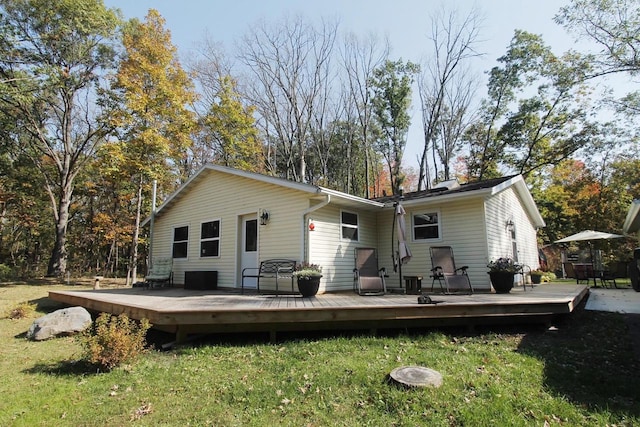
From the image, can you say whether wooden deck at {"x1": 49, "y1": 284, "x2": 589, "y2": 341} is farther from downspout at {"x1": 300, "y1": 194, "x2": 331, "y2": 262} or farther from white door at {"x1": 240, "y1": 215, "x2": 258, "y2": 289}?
white door at {"x1": 240, "y1": 215, "x2": 258, "y2": 289}

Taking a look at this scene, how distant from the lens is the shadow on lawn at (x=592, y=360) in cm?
312

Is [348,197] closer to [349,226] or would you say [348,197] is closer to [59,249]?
[349,226]

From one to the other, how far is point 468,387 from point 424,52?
19.0 m

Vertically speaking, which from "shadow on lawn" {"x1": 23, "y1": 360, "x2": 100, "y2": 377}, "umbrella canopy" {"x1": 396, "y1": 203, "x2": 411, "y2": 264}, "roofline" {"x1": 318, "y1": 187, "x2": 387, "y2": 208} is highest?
"roofline" {"x1": 318, "y1": 187, "x2": 387, "y2": 208}

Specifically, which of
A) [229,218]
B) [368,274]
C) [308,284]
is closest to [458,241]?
[368,274]

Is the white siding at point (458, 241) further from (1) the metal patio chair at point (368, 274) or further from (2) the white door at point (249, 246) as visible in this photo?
(2) the white door at point (249, 246)

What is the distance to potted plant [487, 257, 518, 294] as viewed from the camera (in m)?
7.48

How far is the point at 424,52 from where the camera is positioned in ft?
60.5

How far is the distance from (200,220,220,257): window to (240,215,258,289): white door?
38.4 inches

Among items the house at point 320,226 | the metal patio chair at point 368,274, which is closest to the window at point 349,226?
the house at point 320,226

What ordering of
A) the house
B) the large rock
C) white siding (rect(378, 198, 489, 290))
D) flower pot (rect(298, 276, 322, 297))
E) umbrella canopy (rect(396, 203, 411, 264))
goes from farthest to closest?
1. white siding (rect(378, 198, 489, 290))
2. the house
3. umbrella canopy (rect(396, 203, 411, 264))
4. flower pot (rect(298, 276, 322, 297))
5. the large rock

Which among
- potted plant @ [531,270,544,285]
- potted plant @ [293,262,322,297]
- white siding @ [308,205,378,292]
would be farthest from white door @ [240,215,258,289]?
potted plant @ [531,270,544,285]

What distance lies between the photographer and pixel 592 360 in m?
4.03

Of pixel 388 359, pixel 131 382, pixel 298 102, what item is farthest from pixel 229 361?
pixel 298 102
